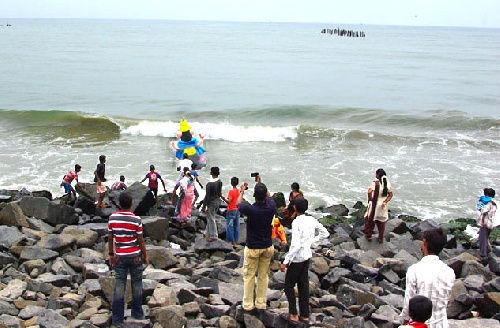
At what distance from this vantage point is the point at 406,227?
11922 mm

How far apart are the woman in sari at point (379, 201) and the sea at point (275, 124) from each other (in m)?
4.70

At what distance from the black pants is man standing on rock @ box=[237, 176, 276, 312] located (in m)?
0.33

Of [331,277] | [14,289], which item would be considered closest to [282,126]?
[331,277]

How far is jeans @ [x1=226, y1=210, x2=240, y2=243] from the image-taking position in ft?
33.9

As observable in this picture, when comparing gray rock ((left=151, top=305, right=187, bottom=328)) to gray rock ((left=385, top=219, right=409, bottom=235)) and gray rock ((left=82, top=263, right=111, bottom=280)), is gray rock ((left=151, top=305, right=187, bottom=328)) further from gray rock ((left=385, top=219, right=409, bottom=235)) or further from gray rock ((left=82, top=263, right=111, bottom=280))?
gray rock ((left=385, top=219, right=409, bottom=235))

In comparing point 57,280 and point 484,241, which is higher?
point 57,280

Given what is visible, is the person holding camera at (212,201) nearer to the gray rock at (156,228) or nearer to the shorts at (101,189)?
the gray rock at (156,228)

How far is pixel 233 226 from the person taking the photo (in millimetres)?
10523

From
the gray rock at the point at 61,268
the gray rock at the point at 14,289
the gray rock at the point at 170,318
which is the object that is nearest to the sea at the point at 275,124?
the gray rock at the point at 61,268

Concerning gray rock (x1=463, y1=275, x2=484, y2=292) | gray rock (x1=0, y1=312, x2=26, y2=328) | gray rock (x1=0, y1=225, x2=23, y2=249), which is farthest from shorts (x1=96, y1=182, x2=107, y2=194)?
gray rock (x1=463, y1=275, x2=484, y2=292)

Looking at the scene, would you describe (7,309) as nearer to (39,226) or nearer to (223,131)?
(39,226)

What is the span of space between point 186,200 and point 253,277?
470 centimetres

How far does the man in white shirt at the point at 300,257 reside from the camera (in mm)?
6230

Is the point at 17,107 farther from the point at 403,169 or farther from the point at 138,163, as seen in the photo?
the point at 403,169
